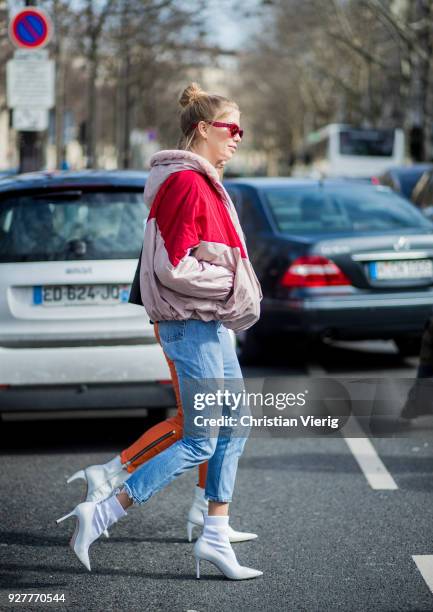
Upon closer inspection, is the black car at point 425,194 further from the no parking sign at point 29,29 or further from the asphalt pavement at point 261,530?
the asphalt pavement at point 261,530

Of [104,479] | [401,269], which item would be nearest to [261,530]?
[104,479]

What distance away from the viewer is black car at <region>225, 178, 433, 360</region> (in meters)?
10.1

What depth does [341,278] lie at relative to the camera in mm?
10055

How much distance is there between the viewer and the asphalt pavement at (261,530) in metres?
4.58

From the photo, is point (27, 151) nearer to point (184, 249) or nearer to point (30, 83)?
point (30, 83)

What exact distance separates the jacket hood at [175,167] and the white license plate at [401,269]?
5573 millimetres

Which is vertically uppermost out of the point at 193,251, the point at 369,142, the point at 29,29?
the point at 193,251

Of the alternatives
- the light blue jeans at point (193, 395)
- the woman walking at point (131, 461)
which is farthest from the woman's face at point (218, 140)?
the woman walking at point (131, 461)

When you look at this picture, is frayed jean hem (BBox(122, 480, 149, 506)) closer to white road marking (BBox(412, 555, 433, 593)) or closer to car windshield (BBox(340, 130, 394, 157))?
white road marking (BBox(412, 555, 433, 593))

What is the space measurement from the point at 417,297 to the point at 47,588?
611 centimetres

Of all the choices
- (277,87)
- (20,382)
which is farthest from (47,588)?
(277,87)

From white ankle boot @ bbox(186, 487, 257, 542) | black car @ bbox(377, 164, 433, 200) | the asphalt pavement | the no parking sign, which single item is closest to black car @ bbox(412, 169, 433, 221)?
black car @ bbox(377, 164, 433, 200)

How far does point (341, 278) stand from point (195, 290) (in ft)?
18.4

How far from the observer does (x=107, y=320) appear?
7.02m
